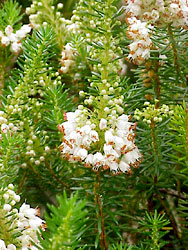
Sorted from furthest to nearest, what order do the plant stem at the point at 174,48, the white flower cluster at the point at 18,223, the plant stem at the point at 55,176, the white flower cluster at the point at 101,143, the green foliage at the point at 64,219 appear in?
the plant stem at the point at 55,176 → the plant stem at the point at 174,48 → the white flower cluster at the point at 101,143 → the white flower cluster at the point at 18,223 → the green foliage at the point at 64,219

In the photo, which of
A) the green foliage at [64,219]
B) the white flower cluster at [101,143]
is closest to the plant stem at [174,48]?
the white flower cluster at [101,143]

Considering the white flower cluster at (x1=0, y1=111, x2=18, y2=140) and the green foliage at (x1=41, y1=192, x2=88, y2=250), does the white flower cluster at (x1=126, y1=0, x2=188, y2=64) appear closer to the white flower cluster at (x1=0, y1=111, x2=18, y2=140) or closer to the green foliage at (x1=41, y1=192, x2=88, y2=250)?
the white flower cluster at (x1=0, y1=111, x2=18, y2=140)

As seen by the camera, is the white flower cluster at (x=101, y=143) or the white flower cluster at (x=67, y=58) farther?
the white flower cluster at (x=67, y=58)

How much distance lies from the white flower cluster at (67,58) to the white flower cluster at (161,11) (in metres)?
0.19

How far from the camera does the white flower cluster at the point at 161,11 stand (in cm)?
70

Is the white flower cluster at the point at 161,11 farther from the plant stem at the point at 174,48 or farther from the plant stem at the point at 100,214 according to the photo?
the plant stem at the point at 100,214

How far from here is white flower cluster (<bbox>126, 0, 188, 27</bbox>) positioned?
0.70 m

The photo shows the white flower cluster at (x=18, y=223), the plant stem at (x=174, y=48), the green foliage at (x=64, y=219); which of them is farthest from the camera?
the plant stem at (x=174, y=48)

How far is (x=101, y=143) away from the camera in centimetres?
66

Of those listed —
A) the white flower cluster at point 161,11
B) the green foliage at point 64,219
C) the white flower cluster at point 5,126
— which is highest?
the white flower cluster at point 161,11

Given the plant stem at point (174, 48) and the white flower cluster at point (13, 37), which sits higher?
the white flower cluster at point (13, 37)

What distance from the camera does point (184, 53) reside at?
0.78 m

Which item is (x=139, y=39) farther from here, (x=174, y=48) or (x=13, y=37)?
(x=13, y=37)

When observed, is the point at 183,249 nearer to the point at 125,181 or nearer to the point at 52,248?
the point at 125,181
